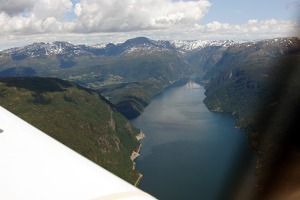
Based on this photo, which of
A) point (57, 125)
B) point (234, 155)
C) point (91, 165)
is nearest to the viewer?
point (91, 165)

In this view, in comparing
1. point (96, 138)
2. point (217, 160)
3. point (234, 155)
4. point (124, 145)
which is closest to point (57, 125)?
point (96, 138)

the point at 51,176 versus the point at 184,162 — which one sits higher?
the point at 51,176

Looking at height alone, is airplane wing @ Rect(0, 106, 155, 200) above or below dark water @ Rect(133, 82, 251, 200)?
above

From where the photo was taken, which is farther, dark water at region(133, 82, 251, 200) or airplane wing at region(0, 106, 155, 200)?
dark water at region(133, 82, 251, 200)

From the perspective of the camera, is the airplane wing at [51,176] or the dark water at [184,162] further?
the dark water at [184,162]

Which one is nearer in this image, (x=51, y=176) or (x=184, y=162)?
(x=51, y=176)

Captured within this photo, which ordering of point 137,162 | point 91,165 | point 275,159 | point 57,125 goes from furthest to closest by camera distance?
1. point 57,125
2. point 137,162
3. point 275,159
4. point 91,165

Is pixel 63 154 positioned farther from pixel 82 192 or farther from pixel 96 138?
pixel 96 138

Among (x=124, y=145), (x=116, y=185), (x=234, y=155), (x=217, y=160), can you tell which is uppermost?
(x=116, y=185)
